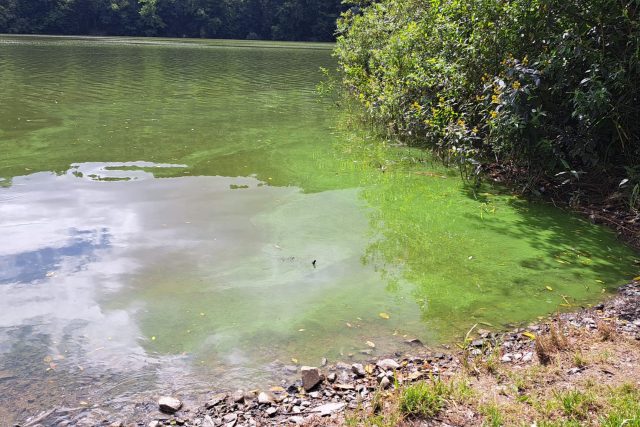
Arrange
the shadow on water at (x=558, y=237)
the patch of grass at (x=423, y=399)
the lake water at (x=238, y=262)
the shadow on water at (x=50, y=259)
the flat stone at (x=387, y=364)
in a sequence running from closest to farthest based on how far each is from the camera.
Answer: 1. the patch of grass at (x=423, y=399)
2. the flat stone at (x=387, y=364)
3. the lake water at (x=238, y=262)
4. the shadow on water at (x=50, y=259)
5. the shadow on water at (x=558, y=237)

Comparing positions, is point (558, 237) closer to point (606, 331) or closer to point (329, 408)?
point (606, 331)

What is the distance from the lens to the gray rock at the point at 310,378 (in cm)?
314

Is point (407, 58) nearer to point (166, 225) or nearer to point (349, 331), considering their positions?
point (166, 225)

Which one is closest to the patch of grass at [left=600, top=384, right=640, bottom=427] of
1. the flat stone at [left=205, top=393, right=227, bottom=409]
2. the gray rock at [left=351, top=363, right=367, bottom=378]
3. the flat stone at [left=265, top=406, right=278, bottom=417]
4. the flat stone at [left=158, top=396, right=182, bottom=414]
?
the gray rock at [left=351, top=363, right=367, bottom=378]

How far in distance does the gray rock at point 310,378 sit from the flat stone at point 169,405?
0.75m

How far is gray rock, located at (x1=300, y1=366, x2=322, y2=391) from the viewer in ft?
10.3

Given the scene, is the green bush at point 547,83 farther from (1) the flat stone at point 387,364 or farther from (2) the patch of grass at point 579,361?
(1) the flat stone at point 387,364

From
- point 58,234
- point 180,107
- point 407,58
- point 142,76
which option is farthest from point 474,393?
point 142,76

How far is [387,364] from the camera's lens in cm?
339

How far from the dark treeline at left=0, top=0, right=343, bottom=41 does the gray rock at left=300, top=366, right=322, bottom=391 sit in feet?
209

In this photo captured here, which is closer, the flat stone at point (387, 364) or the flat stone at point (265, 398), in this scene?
the flat stone at point (265, 398)

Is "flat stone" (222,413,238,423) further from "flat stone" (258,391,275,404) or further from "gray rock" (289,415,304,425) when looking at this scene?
"gray rock" (289,415,304,425)

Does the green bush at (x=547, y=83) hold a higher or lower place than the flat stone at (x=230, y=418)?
higher

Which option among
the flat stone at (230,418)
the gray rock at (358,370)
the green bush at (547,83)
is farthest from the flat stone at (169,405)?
the green bush at (547,83)
